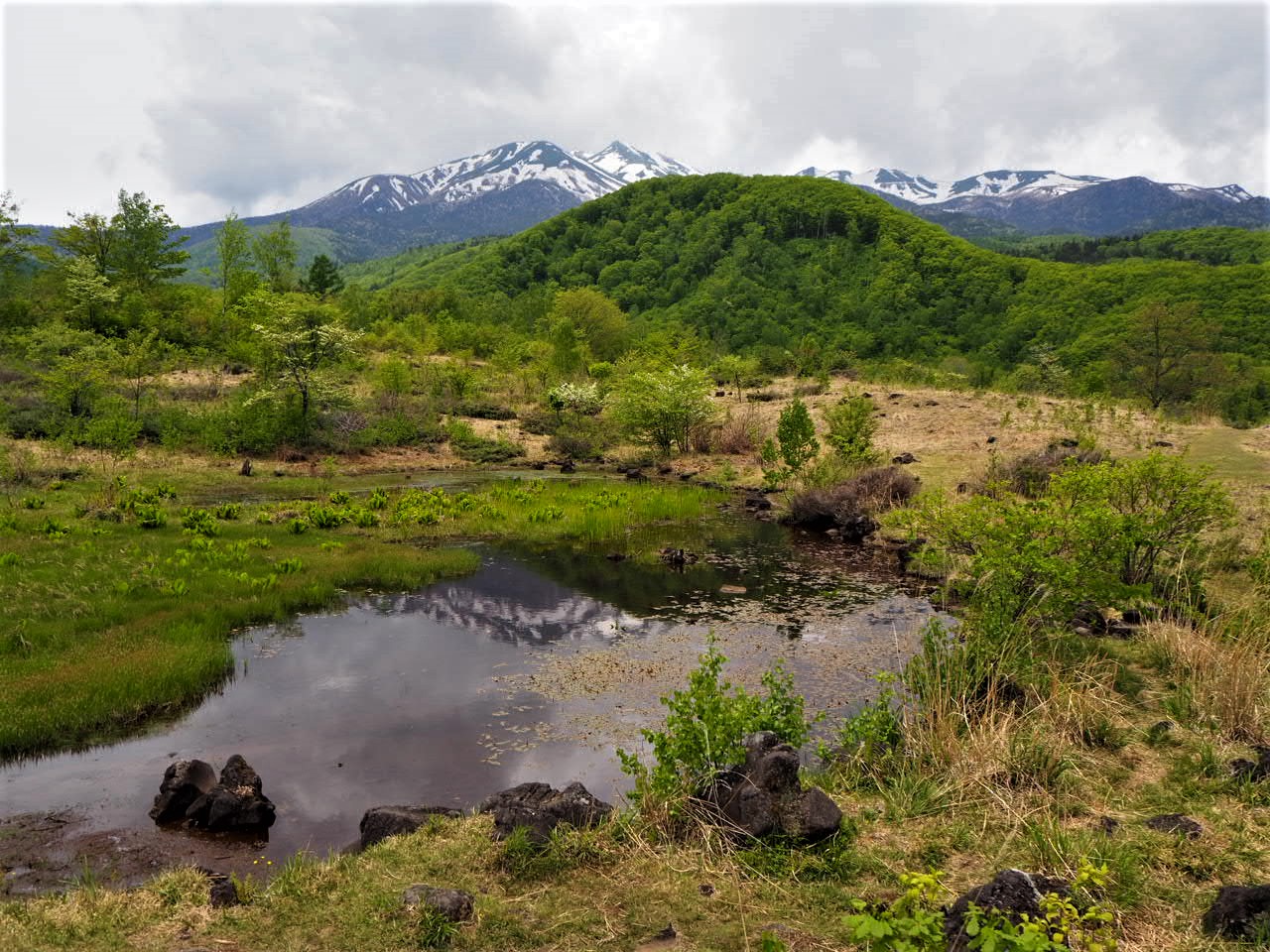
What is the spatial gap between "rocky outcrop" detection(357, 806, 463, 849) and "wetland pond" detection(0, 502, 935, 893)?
532mm

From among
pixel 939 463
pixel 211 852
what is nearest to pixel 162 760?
pixel 211 852

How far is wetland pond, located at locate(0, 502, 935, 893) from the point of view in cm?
759

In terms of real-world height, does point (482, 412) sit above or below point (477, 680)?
above

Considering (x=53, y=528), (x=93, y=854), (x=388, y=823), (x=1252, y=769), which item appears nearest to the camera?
(x=93, y=854)

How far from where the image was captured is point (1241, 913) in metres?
4.90

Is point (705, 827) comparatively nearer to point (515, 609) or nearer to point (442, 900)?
point (442, 900)

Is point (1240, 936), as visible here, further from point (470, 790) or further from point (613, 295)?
point (613, 295)

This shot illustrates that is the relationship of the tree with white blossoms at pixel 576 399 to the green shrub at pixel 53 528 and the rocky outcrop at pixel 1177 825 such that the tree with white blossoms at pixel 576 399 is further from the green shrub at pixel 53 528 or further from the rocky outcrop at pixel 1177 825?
the rocky outcrop at pixel 1177 825

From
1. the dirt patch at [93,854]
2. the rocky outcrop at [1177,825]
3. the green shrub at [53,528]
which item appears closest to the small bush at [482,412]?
the green shrub at [53,528]

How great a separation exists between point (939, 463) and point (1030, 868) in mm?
23156

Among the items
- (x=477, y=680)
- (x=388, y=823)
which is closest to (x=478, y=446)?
(x=477, y=680)

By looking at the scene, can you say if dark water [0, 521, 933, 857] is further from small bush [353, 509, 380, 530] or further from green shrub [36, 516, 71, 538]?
green shrub [36, 516, 71, 538]

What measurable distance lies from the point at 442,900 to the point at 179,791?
156 inches

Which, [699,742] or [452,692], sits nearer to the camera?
[699,742]
